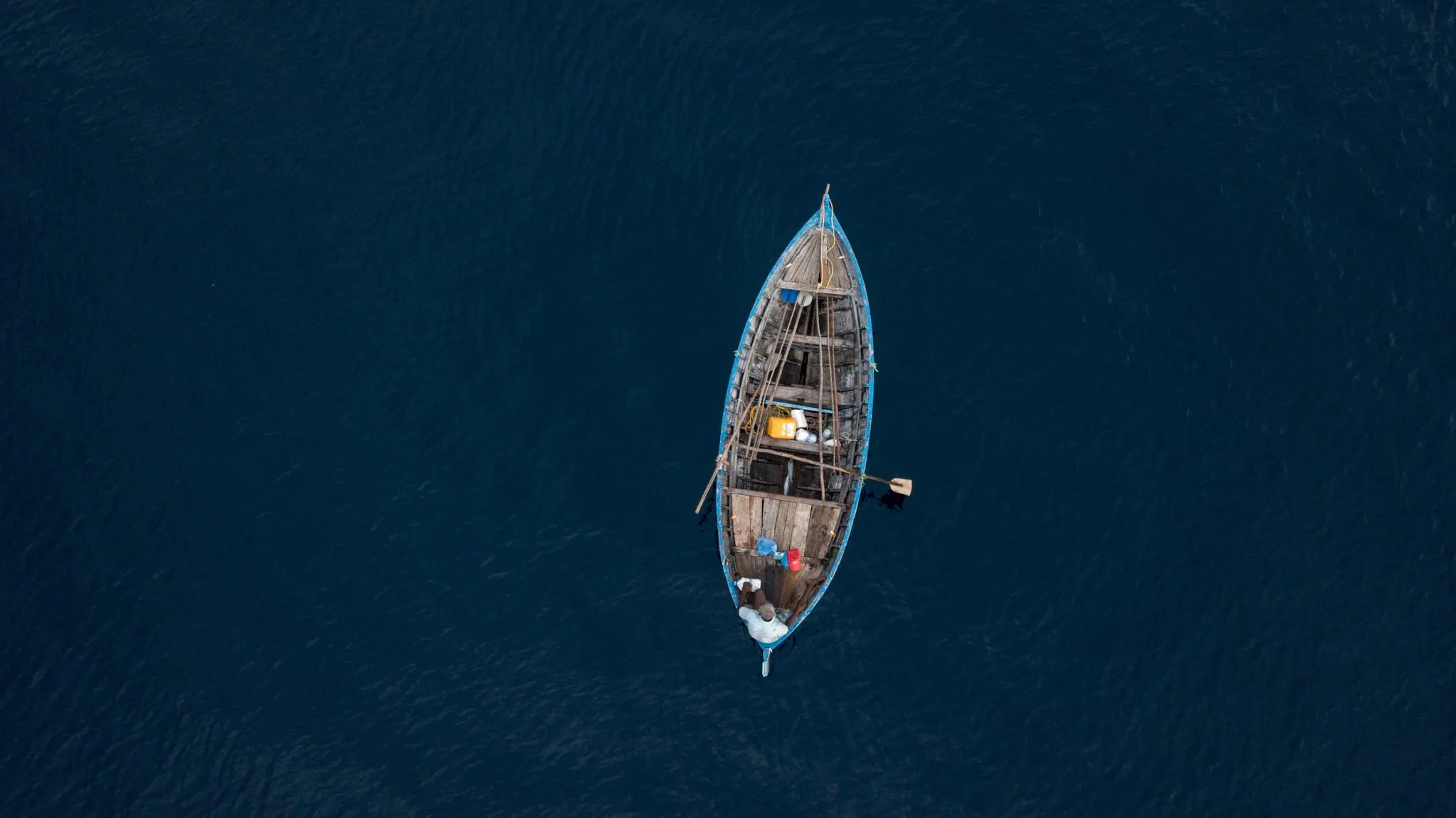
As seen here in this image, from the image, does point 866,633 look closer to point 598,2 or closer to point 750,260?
point 750,260

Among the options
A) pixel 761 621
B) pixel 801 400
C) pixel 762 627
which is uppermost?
pixel 801 400

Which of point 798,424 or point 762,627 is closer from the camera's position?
point 762,627

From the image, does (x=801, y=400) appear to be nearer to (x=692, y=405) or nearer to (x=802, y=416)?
(x=802, y=416)

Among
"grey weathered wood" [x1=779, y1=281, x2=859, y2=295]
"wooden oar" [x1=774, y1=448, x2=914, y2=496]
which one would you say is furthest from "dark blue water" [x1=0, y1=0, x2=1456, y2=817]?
"grey weathered wood" [x1=779, y1=281, x2=859, y2=295]

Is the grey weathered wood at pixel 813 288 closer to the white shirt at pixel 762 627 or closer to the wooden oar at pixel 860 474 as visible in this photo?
the wooden oar at pixel 860 474

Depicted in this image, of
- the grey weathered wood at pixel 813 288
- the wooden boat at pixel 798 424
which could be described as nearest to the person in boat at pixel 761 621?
the wooden boat at pixel 798 424

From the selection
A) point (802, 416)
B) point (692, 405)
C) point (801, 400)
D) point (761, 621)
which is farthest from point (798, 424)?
point (761, 621)

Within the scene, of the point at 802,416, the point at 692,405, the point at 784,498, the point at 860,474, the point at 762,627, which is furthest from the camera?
the point at 692,405
